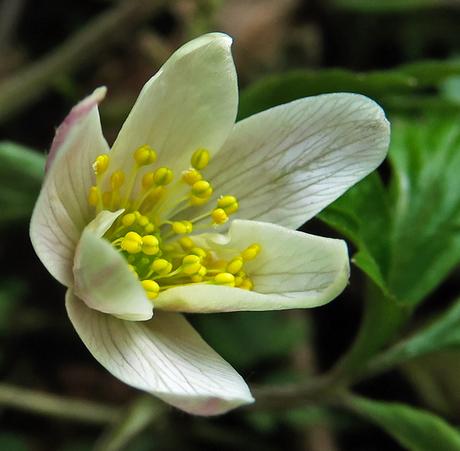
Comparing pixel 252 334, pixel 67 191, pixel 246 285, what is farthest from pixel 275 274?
pixel 252 334

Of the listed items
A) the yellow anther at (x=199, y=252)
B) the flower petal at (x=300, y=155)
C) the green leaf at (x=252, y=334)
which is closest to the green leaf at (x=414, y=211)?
the flower petal at (x=300, y=155)

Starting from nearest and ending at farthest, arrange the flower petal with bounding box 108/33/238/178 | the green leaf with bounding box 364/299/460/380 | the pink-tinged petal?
the pink-tinged petal, the flower petal with bounding box 108/33/238/178, the green leaf with bounding box 364/299/460/380

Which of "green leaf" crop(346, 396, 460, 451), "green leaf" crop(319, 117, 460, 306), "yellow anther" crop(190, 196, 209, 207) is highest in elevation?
"yellow anther" crop(190, 196, 209, 207)

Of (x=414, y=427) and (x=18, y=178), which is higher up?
(x=18, y=178)

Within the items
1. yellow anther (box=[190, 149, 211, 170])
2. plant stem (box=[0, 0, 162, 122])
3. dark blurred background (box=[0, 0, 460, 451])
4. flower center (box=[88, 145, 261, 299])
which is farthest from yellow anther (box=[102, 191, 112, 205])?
plant stem (box=[0, 0, 162, 122])

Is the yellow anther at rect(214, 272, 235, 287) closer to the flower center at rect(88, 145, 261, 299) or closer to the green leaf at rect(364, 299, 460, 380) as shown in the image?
the flower center at rect(88, 145, 261, 299)

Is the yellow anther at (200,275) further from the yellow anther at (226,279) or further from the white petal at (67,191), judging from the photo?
the white petal at (67,191)

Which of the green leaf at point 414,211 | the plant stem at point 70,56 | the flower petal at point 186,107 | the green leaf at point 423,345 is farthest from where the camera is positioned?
the plant stem at point 70,56

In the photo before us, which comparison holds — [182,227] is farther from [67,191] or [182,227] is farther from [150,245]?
[67,191]
